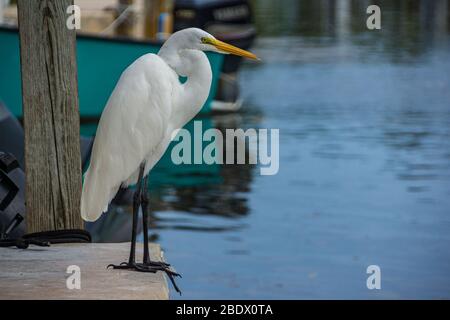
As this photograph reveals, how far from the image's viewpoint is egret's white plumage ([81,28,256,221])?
4320 millimetres

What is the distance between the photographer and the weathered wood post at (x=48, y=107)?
4887mm

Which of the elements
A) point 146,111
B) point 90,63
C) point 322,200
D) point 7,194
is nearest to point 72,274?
point 146,111

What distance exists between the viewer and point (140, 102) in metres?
4.36

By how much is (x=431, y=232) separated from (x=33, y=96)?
654 cm

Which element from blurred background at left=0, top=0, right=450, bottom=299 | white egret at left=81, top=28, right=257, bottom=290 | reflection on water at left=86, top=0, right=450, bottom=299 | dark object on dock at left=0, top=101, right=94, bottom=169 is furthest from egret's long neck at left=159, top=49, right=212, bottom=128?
reflection on water at left=86, top=0, right=450, bottom=299

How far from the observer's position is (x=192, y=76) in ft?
14.2

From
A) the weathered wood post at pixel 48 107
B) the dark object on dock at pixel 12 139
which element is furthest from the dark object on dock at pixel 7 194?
the dark object on dock at pixel 12 139

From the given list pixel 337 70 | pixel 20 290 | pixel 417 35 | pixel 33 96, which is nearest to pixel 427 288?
pixel 33 96

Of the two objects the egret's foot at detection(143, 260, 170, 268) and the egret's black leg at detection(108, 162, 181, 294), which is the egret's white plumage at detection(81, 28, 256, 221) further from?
the egret's foot at detection(143, 260, 170, 268)

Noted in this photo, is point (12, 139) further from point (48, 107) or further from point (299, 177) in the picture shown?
point (299, 177)

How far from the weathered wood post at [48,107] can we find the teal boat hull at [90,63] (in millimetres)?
10565

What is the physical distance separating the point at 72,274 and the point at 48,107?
0.96 meters

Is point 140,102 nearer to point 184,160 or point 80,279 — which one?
point 80,279
